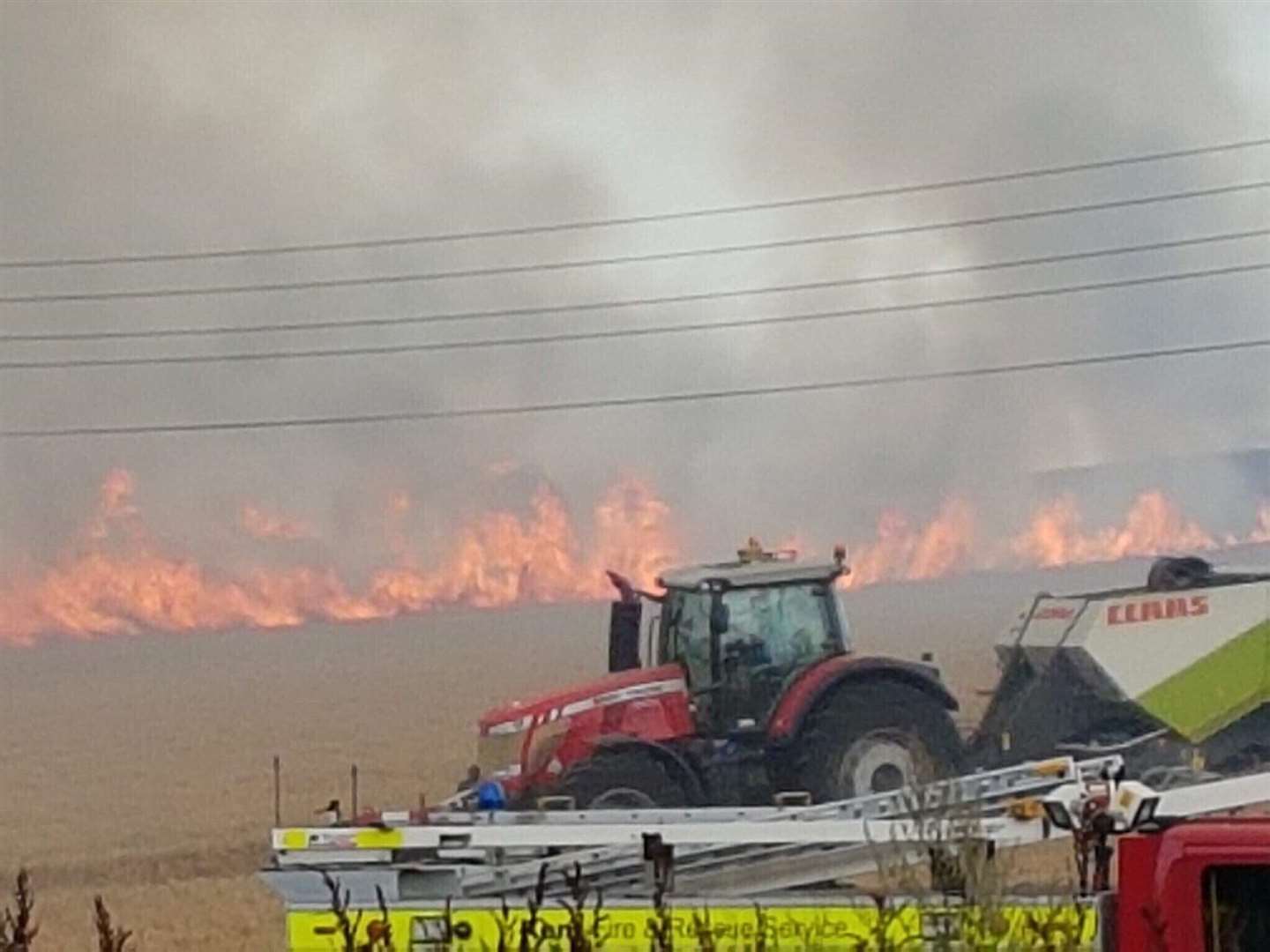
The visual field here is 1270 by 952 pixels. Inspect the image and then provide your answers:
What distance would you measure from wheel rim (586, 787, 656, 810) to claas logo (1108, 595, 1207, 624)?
6.50ft

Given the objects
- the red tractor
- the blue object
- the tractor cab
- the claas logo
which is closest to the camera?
the blue object

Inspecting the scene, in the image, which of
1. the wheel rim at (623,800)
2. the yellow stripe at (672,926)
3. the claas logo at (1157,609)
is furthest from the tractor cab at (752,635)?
the yellow stripe at (672,926)

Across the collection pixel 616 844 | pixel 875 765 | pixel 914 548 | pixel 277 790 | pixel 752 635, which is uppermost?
pixel 914 548

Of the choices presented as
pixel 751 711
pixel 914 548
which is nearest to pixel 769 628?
pixel 751 711

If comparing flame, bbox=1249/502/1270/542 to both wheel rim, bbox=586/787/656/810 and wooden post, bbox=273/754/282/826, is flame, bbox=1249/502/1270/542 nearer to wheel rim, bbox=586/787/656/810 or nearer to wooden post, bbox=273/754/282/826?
wheel rim, bbox=586/787/656/810

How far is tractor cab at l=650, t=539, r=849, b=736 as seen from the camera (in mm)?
8336

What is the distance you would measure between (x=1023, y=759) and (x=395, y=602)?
13.7 ft

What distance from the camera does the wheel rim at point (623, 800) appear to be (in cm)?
786

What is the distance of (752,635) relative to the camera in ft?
27.6

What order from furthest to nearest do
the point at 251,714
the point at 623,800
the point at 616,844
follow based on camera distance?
the point at 251,714, the point at 623,800, the point at 616,844

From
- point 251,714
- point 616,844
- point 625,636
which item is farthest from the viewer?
point 251,714

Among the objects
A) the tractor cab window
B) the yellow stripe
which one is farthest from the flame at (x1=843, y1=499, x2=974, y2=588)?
the tractor cab window

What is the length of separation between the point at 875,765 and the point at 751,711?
0.50 m

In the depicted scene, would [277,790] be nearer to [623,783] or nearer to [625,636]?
[625,636]
